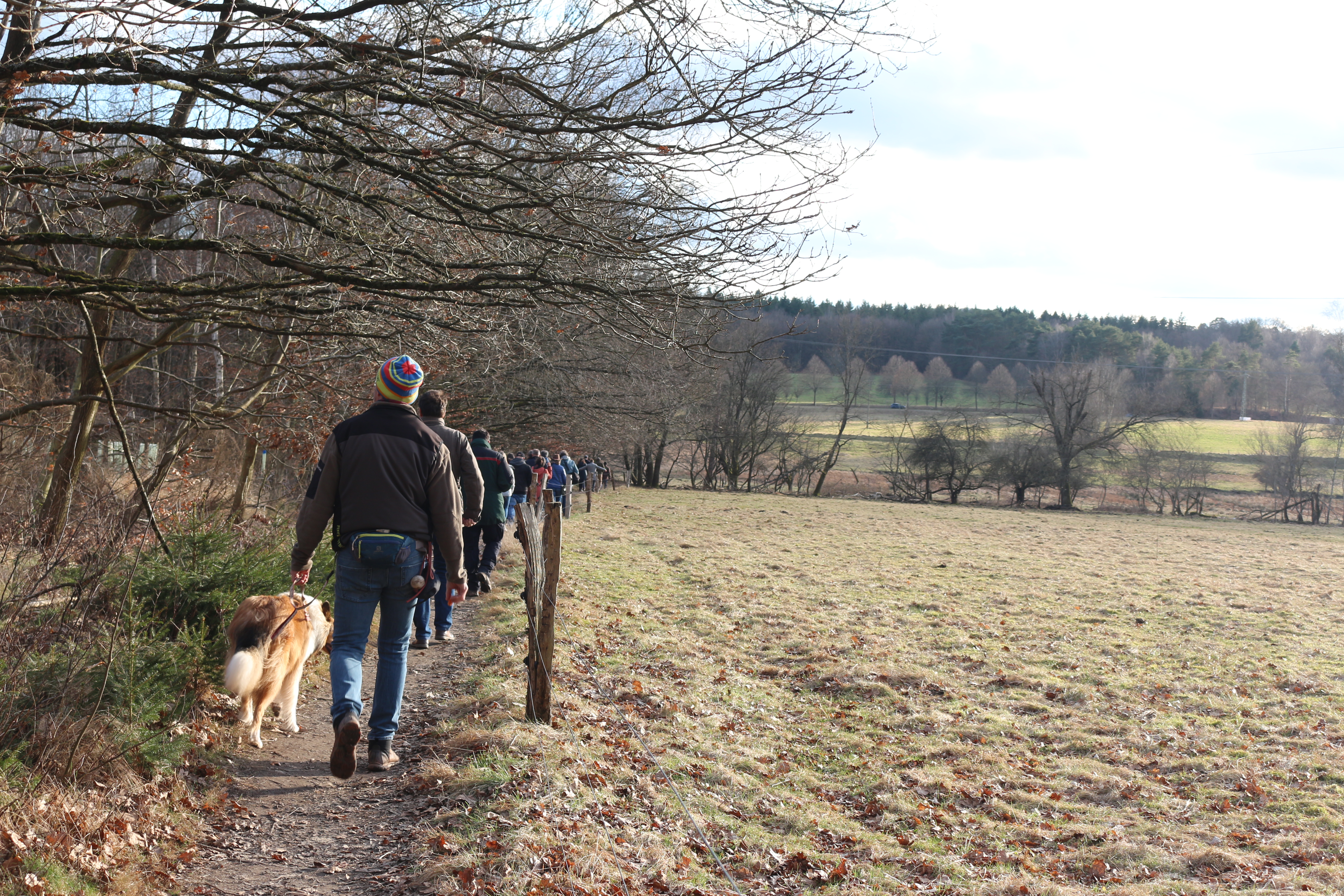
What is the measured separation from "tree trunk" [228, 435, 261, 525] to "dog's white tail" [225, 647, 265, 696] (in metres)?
6.20

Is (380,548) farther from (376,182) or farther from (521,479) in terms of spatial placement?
(521,479)

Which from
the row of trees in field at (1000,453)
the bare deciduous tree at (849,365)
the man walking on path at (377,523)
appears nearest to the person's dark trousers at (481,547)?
the man walking on path at (377,523)

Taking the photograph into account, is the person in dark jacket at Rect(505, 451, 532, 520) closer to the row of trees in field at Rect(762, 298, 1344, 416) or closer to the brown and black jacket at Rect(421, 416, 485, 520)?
the brown and black jacket at Rect(421, 416, 485, 520)

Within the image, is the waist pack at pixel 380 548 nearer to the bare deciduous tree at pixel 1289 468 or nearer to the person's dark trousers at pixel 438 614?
the person's dark trousers at pixel 438 614

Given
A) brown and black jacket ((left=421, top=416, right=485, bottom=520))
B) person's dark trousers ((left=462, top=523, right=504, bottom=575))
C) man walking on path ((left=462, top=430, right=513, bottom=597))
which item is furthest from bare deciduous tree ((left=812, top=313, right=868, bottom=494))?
brown and black jacket ((left=421, top=416, right=485, bottom=520))

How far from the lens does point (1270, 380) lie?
8756 cm

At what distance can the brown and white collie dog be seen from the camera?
5.65 metres

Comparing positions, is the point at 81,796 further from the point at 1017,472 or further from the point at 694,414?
the point at 1017,472

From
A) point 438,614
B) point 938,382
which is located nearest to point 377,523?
point 438,614

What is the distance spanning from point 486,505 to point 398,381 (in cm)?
615

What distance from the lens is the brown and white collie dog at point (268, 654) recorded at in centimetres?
565

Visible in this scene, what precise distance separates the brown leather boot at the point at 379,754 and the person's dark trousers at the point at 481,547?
447 cm

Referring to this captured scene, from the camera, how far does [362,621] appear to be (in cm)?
527

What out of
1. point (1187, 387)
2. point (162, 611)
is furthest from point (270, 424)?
point (1187, 387)
